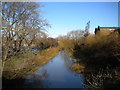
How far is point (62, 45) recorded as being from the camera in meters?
34.1

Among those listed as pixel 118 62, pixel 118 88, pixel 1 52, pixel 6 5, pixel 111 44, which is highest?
pixel 6 5

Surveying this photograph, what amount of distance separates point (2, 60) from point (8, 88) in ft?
6.70

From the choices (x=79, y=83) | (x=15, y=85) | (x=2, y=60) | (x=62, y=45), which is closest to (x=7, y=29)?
(x=2, y=60)

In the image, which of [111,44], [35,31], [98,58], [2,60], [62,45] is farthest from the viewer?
[62,45]

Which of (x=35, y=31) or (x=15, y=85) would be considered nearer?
(x=15, y=85)

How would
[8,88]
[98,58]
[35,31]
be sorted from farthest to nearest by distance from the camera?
[98,58]
[35,31]
[8,88]

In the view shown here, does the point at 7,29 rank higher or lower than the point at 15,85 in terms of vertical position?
higher

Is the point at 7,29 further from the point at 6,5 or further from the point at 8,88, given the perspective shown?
the point at 8,88

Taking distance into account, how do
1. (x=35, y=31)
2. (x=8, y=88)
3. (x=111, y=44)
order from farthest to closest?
(x=35, y=31)
(x=111, y=44)
(x=8, y=88)

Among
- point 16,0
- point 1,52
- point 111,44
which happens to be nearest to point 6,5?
point 16,0

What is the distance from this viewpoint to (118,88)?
4750mm

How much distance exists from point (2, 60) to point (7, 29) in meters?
2.34

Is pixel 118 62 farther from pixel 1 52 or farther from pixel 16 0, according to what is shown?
pixel 16 0

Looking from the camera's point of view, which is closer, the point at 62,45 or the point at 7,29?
the point at 7,29
